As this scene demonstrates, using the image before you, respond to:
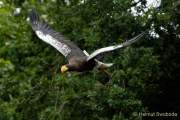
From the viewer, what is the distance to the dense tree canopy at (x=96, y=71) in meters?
9.53

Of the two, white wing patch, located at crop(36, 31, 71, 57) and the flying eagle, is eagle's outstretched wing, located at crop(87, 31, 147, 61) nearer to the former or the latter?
the flying eagle

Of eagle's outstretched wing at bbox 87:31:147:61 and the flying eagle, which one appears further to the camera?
the flying eagle

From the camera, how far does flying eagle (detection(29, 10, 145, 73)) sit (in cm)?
852

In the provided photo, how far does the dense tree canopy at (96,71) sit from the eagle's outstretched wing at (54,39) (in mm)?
305

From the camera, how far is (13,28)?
8.41 meters

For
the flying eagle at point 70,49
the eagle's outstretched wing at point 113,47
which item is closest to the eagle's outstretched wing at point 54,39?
the flying eagle at point 70,49

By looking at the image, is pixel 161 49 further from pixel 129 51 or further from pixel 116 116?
pixel 116 116

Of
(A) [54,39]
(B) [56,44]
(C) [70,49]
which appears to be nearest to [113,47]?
(C) [70,49]

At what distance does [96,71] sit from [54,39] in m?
0.81

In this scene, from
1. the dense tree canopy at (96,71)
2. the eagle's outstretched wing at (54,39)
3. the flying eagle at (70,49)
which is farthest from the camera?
the eagle's outstretched wing at (54,39)

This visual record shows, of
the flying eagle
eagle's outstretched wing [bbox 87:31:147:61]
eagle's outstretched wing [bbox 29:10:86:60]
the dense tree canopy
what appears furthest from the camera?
eagle's outstretched wing [bbox 29:10:86:60]

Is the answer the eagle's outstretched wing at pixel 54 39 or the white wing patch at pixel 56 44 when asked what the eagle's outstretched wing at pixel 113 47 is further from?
the white wing patch at pixel 56 44

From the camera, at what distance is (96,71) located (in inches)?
392

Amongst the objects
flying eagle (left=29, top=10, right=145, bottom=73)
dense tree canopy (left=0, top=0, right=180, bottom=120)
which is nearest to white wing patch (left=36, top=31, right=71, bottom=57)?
flying eagle (left=29, top=10, right=145, bottom=73)
